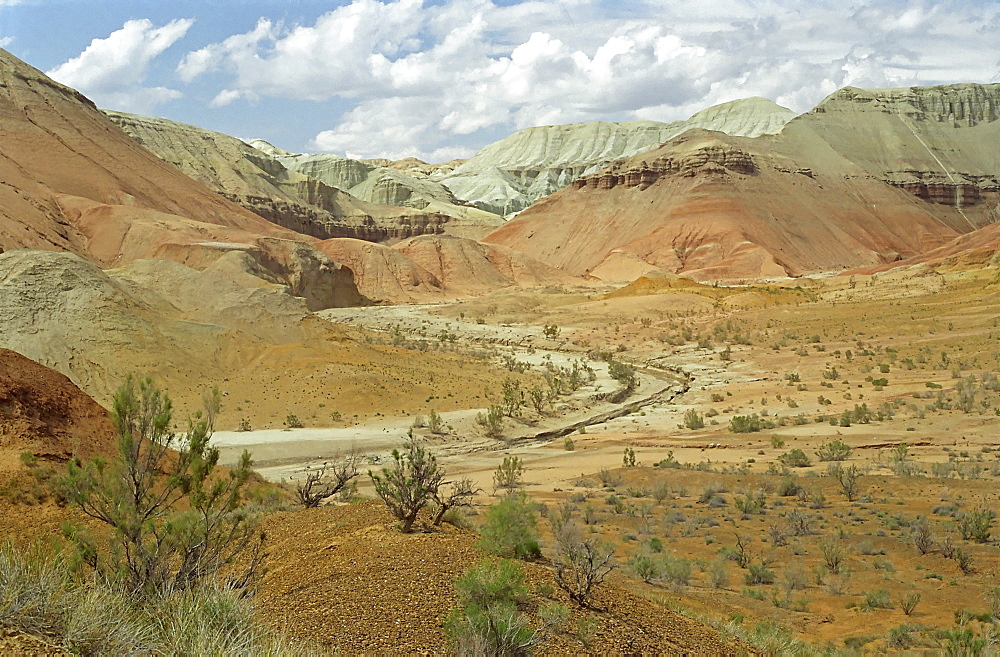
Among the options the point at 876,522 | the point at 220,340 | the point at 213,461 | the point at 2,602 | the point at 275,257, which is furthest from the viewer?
the point at 275,257

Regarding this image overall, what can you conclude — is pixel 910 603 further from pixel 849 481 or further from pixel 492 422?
pixel 492 422

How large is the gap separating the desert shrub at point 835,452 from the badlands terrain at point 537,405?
0.11m

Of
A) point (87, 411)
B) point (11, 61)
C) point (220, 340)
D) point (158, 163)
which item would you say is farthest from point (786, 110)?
point (87, 411)

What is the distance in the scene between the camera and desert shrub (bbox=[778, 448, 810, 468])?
63.9 ft

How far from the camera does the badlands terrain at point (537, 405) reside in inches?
321

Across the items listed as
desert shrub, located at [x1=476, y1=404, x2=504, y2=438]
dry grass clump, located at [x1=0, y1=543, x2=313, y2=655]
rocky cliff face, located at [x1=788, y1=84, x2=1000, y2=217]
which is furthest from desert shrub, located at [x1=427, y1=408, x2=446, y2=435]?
rocky cliff face, located at [x1=788, y1=84, x2=1000, y2=217]

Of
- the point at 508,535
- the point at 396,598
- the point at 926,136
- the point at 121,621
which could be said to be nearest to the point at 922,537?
the point at 508,535

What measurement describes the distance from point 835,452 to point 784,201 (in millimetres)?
85070

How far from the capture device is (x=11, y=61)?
241ft

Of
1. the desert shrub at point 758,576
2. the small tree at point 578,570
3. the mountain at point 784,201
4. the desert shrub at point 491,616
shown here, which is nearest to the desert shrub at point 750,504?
the desert shrub at point 758,576

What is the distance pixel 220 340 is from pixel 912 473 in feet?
71.9

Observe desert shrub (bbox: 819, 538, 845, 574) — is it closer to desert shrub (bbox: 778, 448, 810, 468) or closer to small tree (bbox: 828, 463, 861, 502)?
small tree (bbox: 828, 463, 861, 502)

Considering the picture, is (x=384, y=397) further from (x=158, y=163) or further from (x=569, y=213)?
(x=569, y=213)

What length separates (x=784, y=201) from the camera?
326 feet
